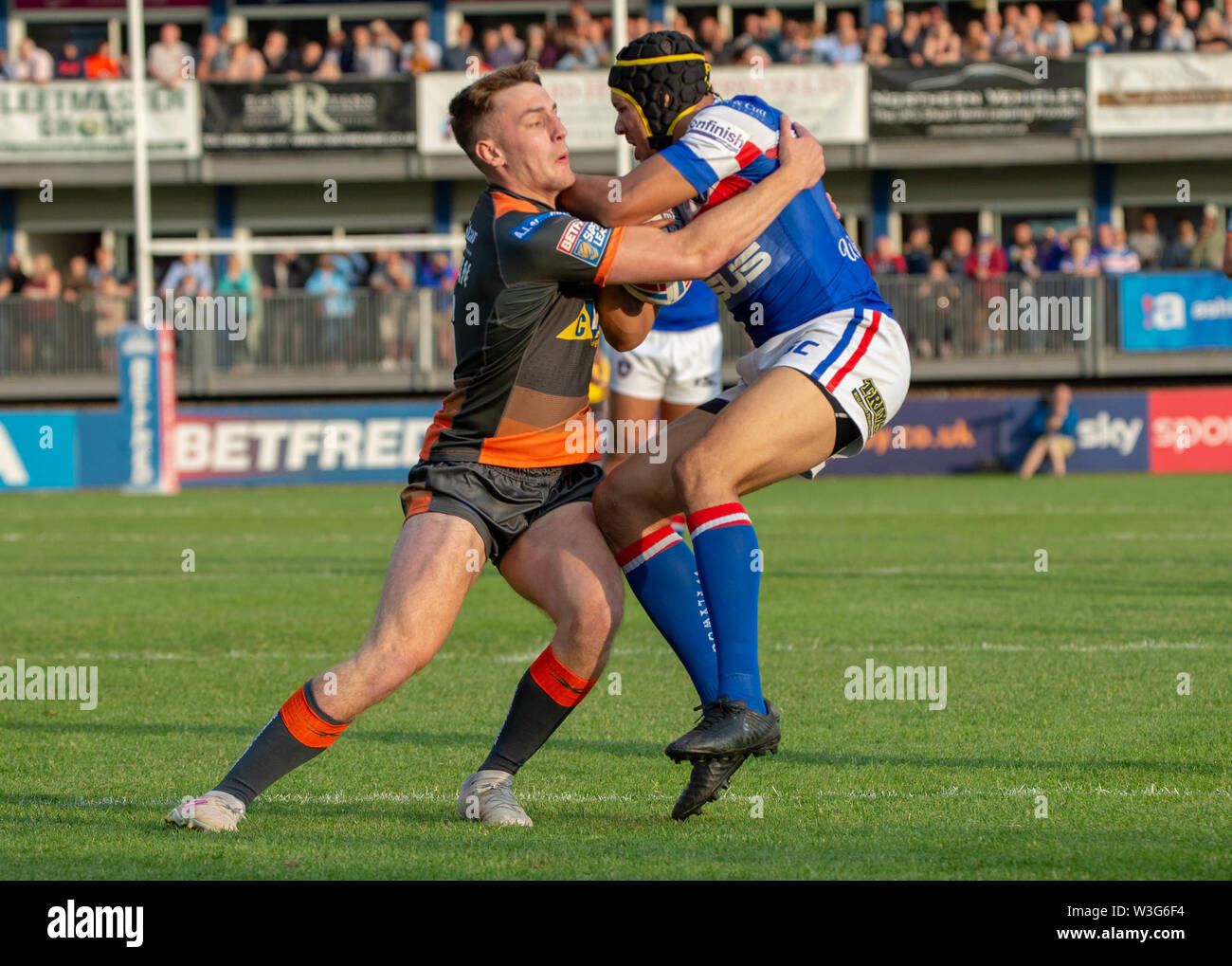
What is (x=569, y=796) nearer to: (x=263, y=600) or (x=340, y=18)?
(x=263, y=600)

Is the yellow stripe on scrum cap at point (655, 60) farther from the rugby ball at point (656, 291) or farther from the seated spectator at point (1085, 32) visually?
the seated spectator at point (1085, 32)

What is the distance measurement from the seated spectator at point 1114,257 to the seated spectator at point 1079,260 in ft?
0.39

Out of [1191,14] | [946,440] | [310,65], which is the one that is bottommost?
[946,440]

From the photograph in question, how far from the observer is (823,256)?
5.20m

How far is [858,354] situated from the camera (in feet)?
16.6

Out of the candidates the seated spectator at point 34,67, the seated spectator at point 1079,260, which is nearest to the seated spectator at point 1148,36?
the seated spectator at point 1079,260

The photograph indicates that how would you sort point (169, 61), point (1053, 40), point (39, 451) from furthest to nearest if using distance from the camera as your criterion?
Result: 1. point (1053, 40)
2. point (169, 61)
3. point (39, 451)

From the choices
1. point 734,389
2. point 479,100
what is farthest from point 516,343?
point 734,389

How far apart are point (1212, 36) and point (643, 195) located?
26687mm

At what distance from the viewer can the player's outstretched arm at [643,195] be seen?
4883 millimetres

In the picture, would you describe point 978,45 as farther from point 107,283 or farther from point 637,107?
point 637,107

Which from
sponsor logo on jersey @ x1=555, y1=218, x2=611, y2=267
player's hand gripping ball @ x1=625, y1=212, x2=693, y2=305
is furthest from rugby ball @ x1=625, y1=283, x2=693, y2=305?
sponsor logo on jersey @ x1=555, y1=218, x2=611, y2=267

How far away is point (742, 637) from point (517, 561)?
0.69 m
